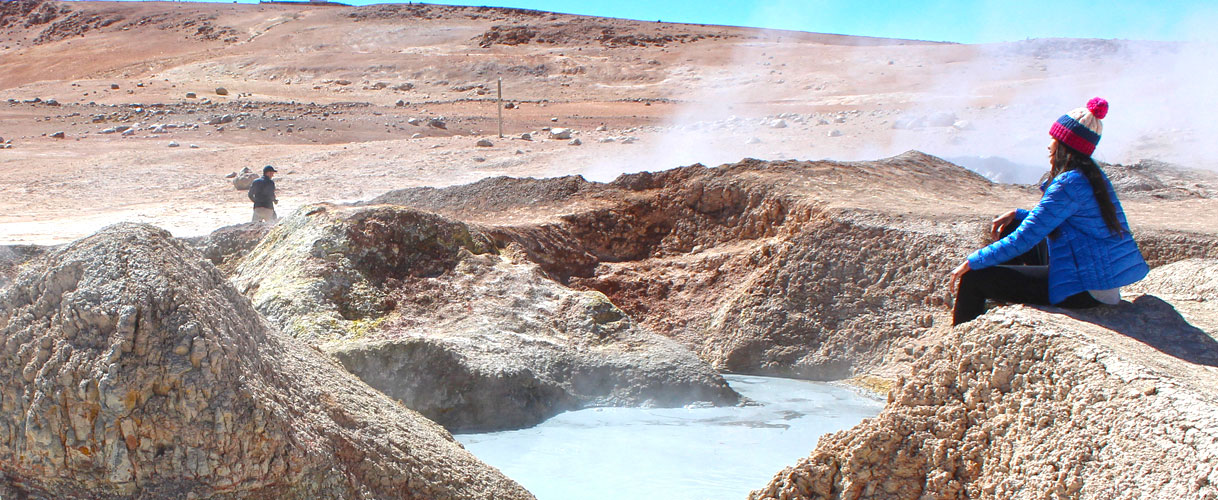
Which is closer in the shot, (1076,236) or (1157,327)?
(1157,327)

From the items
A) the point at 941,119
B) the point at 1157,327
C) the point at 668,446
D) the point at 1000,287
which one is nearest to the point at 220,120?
the point at 941,119

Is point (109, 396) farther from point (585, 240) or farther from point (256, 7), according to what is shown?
point (256, 7)

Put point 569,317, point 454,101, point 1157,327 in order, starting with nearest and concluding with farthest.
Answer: point 1157,327 < point 569,317 < point 454,101

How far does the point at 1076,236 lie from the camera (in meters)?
2.89

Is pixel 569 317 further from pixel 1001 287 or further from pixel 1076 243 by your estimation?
pixel 1076 243

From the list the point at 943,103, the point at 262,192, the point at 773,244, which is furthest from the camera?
the point at 943,103

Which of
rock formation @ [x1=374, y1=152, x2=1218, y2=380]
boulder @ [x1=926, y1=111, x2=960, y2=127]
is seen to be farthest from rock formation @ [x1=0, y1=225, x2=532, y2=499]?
boulder @ [x1=926, y1=111, x2=960, y2=127]

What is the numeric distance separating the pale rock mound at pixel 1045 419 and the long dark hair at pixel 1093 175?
0.73ft

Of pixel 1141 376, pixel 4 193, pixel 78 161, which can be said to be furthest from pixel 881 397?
pixel 78 161

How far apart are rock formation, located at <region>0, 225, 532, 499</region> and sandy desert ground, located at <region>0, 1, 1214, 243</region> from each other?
6.73 meters

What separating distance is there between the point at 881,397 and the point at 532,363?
1.65 metres

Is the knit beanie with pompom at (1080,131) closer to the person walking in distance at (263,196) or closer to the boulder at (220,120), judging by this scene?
the person walking in distance at (263,196)

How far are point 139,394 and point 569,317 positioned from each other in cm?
283

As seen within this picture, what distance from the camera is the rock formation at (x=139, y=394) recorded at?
2264 millimetres
